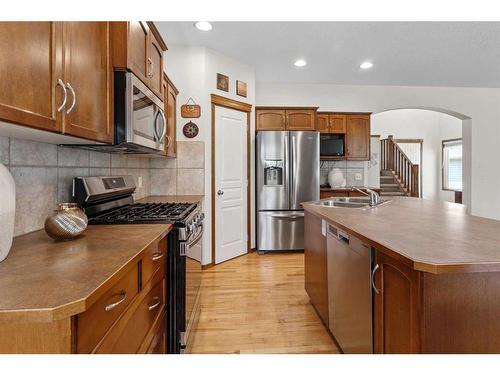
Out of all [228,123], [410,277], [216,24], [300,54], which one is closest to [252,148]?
[228,123]

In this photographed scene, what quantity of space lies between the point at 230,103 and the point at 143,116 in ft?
7.48

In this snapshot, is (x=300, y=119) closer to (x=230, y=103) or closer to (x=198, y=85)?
(x=230, y=103)

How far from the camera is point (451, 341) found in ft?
3.20

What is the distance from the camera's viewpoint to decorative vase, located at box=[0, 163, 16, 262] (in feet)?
2.82

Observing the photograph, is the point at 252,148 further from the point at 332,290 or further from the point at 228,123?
the point at 332,290

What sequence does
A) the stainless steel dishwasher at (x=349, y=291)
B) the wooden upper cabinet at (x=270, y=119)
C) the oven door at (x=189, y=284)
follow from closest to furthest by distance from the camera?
the stainless steel dishwasher at (x=349, y=291)
the oven door at (x=189, y=284)
the wooden upper cabinet at (x=270, y=119)

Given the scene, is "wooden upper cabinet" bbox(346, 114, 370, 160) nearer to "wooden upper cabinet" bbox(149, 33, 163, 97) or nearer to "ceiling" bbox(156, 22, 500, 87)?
"ceiling" bbox(156, 22, 500, 87)

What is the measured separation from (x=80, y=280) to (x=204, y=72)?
10.7ft

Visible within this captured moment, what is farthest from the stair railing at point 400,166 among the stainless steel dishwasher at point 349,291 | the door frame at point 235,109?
the stainless steel dishwasher at point 349,291

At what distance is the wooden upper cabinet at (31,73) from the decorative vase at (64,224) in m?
0.38

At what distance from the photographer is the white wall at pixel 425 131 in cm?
869

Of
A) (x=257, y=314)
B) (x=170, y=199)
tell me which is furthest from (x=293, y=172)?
(x=257, y=314)

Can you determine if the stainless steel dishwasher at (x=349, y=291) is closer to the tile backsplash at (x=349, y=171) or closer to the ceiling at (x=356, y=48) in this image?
the ceiling at (x=356, y=48)

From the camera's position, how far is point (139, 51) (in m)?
1.63
